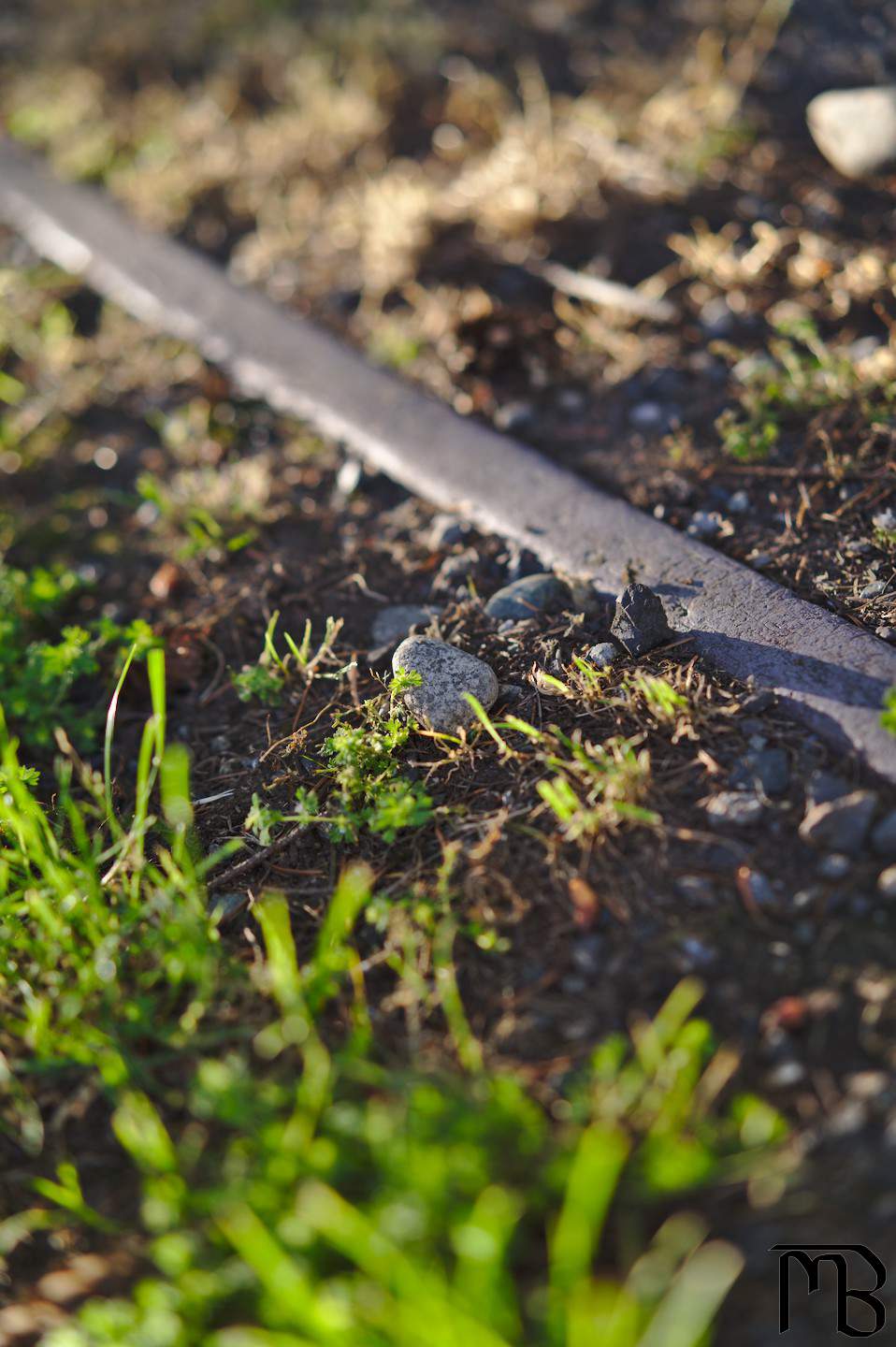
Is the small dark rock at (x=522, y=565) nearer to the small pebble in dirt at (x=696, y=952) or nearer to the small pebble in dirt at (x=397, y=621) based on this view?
the small pebble in dirt at (x=397, y=621)

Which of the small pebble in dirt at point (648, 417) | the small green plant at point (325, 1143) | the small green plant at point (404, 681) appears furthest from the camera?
the small pebble in dirt at point (648, 417)

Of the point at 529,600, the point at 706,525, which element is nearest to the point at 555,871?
the point at 529,600

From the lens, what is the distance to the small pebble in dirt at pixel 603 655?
6.36 feet

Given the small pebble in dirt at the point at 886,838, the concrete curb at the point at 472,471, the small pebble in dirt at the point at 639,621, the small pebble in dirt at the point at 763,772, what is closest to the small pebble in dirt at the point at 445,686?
the small pebble in dirt at the point at 639,621

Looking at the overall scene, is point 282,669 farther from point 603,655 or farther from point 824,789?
point 824,789

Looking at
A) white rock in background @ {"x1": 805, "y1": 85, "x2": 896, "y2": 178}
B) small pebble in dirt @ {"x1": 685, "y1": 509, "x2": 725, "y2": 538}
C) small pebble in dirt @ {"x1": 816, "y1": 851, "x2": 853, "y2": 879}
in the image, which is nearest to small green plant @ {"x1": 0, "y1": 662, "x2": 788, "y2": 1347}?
small pebble in dirt @ {"x1": 816, "y1": 851, "x2": 853, "y2": 879}

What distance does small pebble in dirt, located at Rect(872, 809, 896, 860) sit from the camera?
1.53 meters

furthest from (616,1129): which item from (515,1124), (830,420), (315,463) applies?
(315,463)

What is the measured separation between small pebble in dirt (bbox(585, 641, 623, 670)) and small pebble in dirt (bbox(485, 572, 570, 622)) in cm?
18

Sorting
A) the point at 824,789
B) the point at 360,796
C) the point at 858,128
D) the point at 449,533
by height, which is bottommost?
the point at 360,796

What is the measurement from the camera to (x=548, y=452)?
2.53 meters

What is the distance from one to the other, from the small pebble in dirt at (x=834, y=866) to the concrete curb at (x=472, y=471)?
0.62 feet

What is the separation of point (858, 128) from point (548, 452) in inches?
54.3

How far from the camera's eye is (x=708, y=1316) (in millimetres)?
1163
